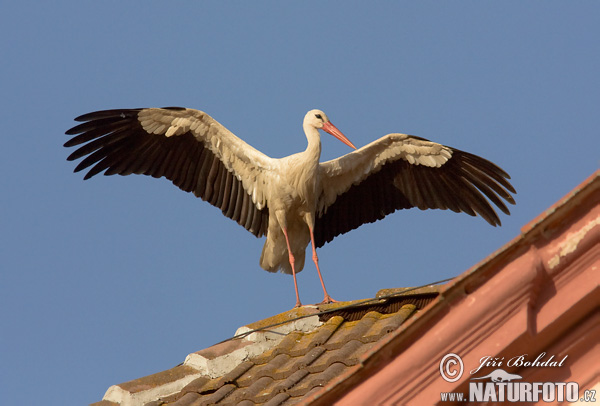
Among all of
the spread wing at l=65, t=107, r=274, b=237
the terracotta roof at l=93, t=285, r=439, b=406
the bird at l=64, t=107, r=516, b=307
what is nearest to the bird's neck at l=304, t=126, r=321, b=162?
the bird at l=64, t=107, r=516, b=307

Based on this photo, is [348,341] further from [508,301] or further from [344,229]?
[344,229]

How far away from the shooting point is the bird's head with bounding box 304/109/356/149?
9062 mm

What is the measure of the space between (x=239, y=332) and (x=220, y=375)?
15.5 inches

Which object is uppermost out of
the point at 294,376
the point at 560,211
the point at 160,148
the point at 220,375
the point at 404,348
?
the point at 160,148

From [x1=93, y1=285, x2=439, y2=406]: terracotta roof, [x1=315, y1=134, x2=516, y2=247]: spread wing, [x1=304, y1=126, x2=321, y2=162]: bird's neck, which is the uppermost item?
[x1=304, y1=126, x2=321, y2=162]: bird's neck

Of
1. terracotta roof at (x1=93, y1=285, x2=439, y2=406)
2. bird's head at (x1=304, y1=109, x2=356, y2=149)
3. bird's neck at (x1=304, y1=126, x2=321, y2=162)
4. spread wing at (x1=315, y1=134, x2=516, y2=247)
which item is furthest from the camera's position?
bird's head at (x1=304, y1=109, x2=356, y2=149)

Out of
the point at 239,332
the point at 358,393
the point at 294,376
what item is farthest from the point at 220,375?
the point at 358,393

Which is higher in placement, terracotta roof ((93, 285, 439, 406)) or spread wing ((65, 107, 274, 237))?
spread wing ((65, 107, 274, 237))

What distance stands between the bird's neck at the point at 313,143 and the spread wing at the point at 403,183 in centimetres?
18

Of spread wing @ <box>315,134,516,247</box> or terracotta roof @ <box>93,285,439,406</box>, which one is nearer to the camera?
terracotta roof @ <box>93,285,439,406</box>

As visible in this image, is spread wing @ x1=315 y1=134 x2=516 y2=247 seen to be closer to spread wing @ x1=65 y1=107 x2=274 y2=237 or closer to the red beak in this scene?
the red beak

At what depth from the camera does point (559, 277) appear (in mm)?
2568

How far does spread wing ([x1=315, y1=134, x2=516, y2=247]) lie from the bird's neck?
18 cm

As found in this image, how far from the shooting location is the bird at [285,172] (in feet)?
28.2
